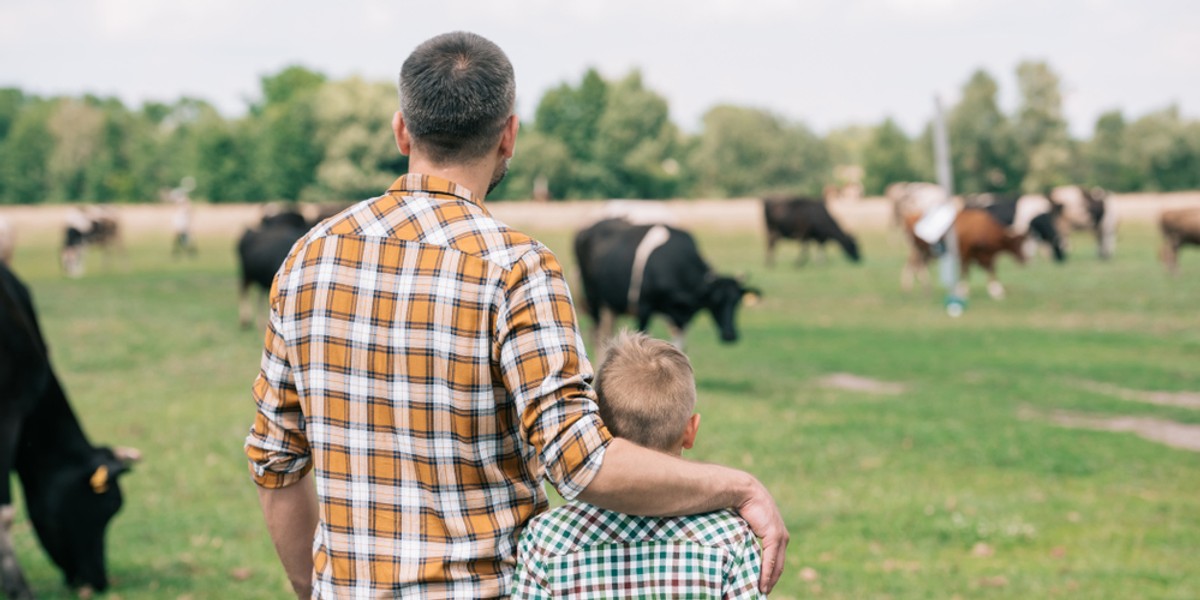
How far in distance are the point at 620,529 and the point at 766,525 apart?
0.33 metres

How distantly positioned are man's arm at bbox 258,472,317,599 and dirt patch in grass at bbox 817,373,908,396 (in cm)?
1120

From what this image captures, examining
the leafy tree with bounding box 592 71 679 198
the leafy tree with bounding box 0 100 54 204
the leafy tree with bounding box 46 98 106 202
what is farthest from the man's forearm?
the leafy tree with bounding box 0 100 54 204

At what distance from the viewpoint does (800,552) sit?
23.7ft

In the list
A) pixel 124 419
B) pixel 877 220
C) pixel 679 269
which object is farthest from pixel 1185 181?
pixel 124 419

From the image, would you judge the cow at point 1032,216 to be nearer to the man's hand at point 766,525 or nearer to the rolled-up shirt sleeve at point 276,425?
the man's hand at point 766,525

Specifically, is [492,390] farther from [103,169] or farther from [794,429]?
[103,169]

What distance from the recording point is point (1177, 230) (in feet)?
90.5

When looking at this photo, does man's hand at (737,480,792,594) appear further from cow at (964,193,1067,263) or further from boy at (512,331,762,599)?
cow at (964,193,1067,263)

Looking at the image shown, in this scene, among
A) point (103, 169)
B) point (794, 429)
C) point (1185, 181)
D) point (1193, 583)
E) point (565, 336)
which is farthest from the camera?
point (103, 169)

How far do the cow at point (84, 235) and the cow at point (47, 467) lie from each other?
2808cm

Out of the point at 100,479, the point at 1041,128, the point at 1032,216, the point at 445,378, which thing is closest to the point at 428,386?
the point at 445,378

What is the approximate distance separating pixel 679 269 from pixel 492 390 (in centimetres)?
1218

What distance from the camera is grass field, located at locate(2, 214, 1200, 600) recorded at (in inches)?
274

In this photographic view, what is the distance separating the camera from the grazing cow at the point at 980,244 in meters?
23.8
